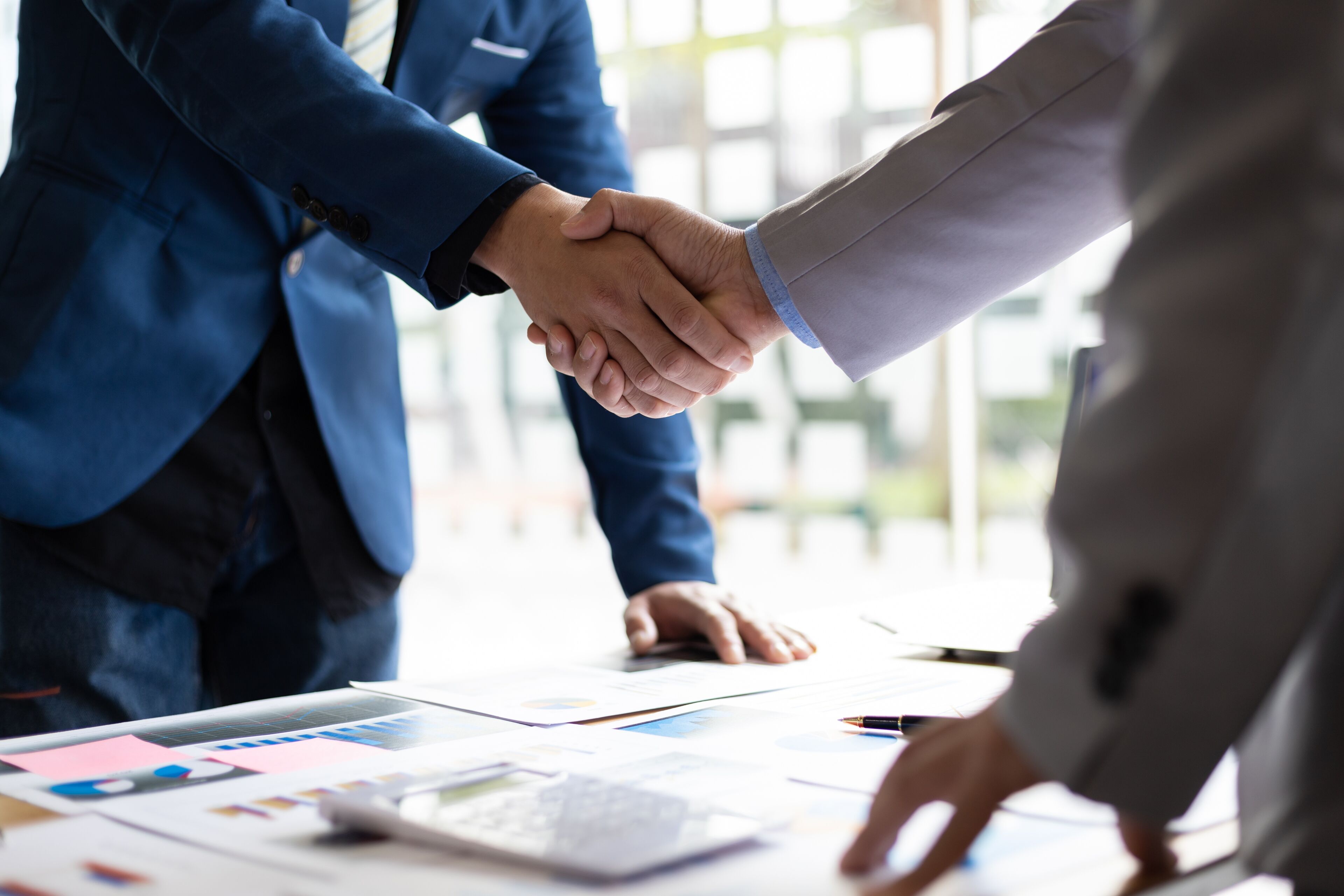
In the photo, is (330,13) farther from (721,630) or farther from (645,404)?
(721,630)

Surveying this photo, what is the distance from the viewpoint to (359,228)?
3.59ft

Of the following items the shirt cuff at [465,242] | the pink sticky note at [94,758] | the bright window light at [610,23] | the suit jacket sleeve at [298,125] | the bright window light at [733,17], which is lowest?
the pink sticky note at [94,758]

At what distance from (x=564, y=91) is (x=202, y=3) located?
0.53 metres

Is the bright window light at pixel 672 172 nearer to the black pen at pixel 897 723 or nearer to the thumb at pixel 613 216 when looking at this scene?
the thumb at pixel 613 216

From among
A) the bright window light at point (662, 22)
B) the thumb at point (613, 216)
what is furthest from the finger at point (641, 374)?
the bright window light at point (662, 22)

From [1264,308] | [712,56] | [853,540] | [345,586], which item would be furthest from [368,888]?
[712,56]

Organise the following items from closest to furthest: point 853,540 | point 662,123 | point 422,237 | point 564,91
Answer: point 422,237 → point 564,91 → point 853,540 → point 662,123

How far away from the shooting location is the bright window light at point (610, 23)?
16.9 ft

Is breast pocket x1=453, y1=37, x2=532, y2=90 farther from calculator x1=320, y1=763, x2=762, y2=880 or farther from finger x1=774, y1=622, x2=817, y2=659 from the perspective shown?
calculator x1=320, y1=763, x2=762, y2=880

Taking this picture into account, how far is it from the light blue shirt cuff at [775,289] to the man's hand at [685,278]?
18 mm

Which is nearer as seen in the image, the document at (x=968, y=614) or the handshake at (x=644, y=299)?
the document at (x=968, y=614)

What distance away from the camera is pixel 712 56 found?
4.92 meters

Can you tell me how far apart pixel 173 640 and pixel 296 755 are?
53cm

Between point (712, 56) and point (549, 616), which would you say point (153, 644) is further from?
point (712, 56)
